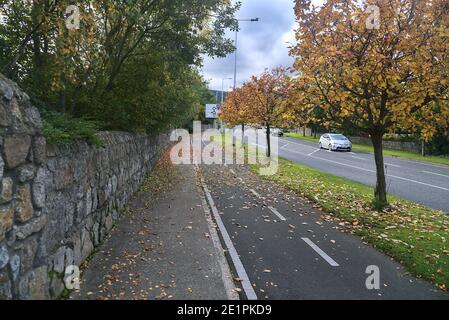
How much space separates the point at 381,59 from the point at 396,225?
3557 millimetres

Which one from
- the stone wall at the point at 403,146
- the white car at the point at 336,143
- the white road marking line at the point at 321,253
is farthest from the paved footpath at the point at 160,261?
the stone wall at the point at 403,146

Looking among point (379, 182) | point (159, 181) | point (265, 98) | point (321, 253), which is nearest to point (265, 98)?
point (265, 98)

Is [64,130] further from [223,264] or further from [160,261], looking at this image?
[223,264]

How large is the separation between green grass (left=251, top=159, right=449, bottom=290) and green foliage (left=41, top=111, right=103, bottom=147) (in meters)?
5.30

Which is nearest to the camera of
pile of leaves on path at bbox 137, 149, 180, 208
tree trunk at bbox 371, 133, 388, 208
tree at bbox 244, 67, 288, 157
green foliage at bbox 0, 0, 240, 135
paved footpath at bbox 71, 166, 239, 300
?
paved footpath at bbox 71, 166, 239, 300

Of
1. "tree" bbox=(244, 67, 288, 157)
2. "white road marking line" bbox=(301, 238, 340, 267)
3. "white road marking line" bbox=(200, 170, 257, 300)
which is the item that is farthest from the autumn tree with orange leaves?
"white road marking line" bbox=(301, 238, 340, 267)

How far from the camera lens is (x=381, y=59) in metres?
8.95

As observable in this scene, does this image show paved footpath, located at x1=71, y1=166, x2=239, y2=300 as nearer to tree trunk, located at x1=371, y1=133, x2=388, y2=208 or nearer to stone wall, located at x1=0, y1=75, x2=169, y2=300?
stone wall, located at x1=0, y1=75, x2=169, y2=300

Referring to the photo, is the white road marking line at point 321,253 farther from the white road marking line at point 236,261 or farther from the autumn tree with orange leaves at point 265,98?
the autumn tree with orange leaves at point 265,98

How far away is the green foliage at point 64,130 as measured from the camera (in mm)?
4781

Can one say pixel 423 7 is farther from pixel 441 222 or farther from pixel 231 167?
pixel 231 167

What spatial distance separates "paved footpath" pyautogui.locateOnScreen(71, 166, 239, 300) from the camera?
5375 millimetres
